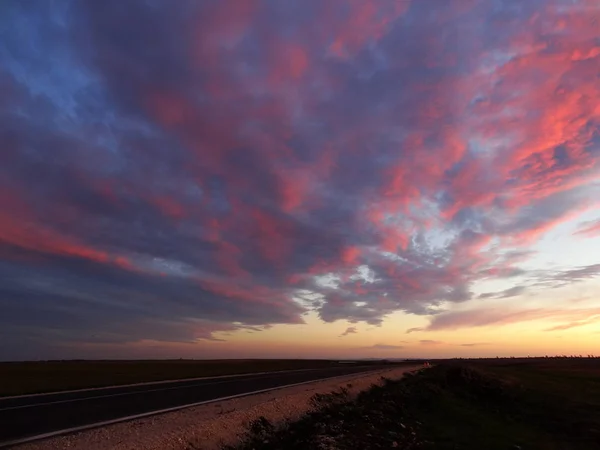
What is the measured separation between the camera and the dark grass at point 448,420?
74.8 ft

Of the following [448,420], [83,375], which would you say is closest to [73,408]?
[448,420]

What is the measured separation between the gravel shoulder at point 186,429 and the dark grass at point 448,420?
2.91ft

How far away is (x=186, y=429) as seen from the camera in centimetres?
1747

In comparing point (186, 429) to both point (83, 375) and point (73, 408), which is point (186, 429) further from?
point (83, 375)

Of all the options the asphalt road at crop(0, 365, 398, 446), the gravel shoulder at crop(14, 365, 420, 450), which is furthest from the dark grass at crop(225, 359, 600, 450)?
the asphalt road at crop(0, 365, 398, 446)

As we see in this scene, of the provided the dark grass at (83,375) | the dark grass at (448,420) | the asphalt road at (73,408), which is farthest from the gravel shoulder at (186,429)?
the dark grass at (83,375)

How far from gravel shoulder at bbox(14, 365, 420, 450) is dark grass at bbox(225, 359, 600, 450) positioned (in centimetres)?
89

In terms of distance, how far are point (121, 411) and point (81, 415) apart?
6.94ft

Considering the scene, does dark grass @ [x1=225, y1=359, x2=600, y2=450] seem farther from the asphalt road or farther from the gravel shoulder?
the asphalt road

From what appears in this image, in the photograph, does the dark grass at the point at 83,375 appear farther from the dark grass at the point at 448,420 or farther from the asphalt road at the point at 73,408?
the dark grass at the point at 448,420

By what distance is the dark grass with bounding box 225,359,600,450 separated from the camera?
74.8ft

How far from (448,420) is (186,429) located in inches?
1035

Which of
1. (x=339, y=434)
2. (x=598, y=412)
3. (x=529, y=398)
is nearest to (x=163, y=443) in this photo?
(x=339, y=434)

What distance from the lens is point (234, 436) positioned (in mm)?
19031
